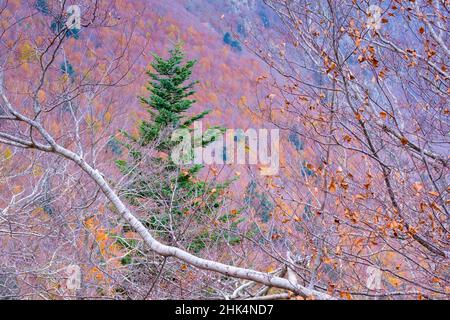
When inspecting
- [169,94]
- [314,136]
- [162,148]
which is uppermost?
[169,94]

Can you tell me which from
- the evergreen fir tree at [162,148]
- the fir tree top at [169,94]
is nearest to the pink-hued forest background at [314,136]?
the evergreen fir tree at [162,148]

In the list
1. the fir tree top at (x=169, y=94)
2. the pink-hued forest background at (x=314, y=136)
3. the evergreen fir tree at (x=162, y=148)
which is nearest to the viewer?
the pink-hued forest background at (x=314, y=136)

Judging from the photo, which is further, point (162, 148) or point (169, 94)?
point (169, 94)

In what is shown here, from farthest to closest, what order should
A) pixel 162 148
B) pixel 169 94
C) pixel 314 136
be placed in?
pixel 169 94
pixel 162 148
pixel 314 136

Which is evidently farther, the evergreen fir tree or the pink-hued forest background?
the evergreen fir tree

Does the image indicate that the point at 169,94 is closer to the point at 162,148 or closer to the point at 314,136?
the point at 162,148

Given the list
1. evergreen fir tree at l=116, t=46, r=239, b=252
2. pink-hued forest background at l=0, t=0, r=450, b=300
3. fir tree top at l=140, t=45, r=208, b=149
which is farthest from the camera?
fir tree top at l=140, t=45, r=208, b=149

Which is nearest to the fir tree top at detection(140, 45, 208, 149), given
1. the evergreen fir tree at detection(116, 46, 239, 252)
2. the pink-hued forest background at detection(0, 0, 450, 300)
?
the evergreen fir tree at detection(116, 46, 239, 252)

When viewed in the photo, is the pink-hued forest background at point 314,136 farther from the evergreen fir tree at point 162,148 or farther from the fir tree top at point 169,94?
the fir tree top at point 169,94

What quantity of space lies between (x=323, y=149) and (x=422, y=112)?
1.26m

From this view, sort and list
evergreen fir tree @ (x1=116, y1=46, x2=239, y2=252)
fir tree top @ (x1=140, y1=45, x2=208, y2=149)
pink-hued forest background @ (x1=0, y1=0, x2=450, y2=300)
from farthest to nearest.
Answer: fir tree top @ (x1=140, y1=45, x2=208, y2=149) < evergreen fir tree @ (x1=116, y1=46, x2=239, y2=252) < pink-hued forest background @ (x1=0, y1=0, x2=450, y2=300)

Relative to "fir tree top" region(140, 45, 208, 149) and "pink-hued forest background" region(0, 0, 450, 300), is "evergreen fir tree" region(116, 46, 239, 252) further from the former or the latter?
"pink-hued forest background" region(0, 0, 450, 300)

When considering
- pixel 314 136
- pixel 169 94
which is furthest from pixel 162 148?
pixel 314 136
